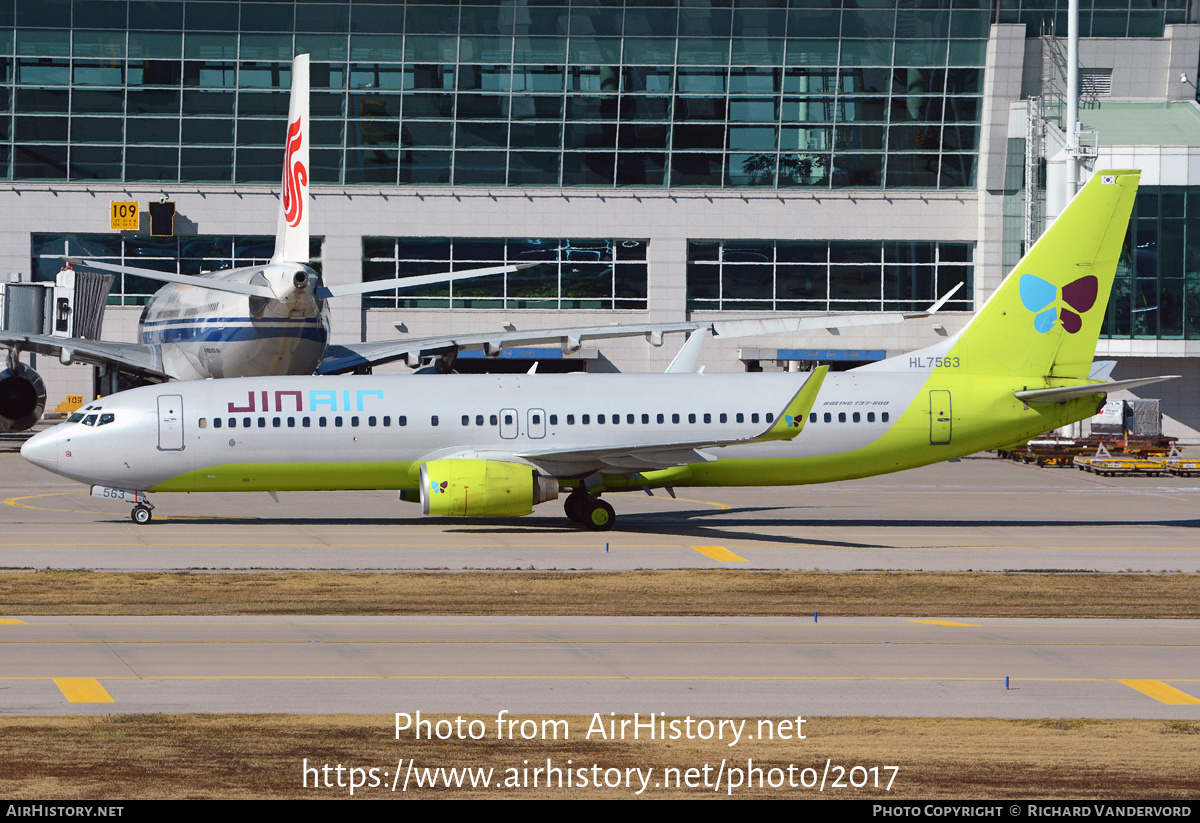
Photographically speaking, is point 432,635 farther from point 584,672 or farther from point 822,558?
point 822,558

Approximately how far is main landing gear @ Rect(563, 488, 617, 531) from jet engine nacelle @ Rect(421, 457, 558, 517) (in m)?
1.58

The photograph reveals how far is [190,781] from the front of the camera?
11.9 meters

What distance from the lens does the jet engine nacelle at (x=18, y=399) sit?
49.3 metres

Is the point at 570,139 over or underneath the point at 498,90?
underneath

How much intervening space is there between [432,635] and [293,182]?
34.6 meters

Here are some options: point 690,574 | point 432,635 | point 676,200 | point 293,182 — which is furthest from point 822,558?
point 676,200

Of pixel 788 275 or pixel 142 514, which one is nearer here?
pixel 142 514

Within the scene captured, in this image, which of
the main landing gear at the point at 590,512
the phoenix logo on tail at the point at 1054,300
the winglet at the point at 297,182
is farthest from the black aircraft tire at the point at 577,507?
the winglet at the point at 297,182

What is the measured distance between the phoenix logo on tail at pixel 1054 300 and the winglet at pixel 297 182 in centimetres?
2654

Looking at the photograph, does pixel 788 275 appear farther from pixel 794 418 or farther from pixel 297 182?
pixel 794 418

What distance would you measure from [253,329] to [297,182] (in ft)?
21.3

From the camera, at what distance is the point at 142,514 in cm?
3244

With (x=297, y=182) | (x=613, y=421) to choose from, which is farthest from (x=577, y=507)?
(x=297, y=182)

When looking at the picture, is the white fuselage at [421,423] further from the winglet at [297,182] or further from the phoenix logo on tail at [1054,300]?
the winglet at [297,182]
